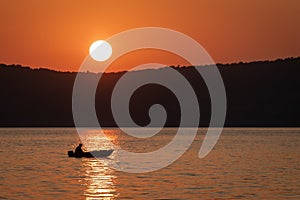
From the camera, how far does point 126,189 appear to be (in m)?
54.4

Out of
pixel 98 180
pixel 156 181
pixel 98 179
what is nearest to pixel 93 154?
pixel 98 179

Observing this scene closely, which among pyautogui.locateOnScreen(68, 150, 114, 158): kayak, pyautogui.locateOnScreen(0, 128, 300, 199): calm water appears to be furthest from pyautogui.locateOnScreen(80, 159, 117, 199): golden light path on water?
pyautogui.locateOnScreen(68, 150, 114, 158): kayak

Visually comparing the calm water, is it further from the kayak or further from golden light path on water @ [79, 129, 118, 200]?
the kayak

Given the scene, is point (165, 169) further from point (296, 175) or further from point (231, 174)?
point (296, 175)

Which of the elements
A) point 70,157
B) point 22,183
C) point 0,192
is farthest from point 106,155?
point 0,192

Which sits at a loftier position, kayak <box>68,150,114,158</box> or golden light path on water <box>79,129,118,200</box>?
kayak <box>68,150,114,158</box>

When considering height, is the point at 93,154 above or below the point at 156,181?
above

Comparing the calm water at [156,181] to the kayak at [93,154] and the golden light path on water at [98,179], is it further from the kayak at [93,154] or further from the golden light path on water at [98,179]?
the kayak at [93,154]

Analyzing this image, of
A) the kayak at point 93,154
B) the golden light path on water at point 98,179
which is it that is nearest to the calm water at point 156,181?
the golden light path on water at point 98,179

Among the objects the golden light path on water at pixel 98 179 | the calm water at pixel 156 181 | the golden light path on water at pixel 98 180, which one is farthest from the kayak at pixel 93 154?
the calm water at pixel 156 181

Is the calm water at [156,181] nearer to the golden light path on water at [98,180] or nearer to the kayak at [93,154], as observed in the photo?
the golden light path on water at [98,180]

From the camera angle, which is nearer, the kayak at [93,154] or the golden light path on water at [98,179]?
the golden light path on water at [98,179]

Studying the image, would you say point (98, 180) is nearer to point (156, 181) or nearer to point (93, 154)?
point (156, 181)

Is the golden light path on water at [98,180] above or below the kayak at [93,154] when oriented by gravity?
below
